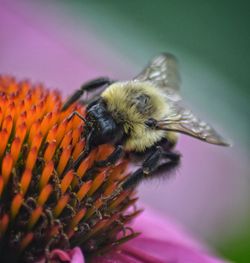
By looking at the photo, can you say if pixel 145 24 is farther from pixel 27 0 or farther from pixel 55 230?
pixel 55 230

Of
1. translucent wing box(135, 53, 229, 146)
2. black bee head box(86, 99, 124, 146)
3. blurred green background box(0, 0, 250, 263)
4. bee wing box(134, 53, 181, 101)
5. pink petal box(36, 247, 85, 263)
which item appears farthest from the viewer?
blurred green background box(0, 0, 250, 263)

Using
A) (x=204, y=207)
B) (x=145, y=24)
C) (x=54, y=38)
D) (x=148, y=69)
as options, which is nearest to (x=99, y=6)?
(x=145, y=24)

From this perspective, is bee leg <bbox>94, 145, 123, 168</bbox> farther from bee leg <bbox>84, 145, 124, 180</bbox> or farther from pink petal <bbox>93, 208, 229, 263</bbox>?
pink petal <bbox>93, 208, 229, 263</bbox>

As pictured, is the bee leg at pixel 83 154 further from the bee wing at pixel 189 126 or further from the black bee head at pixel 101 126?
the bee wing at pixel 189 126

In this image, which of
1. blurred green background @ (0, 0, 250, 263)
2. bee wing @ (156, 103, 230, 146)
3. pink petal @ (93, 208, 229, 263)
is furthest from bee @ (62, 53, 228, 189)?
blurred green background @ (0, 0, 250, 263)

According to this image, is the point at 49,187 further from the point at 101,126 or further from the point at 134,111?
the point at 134,111

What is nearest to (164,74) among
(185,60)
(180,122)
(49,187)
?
(180,122)

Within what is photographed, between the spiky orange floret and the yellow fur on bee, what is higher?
the yellow fur on bee
